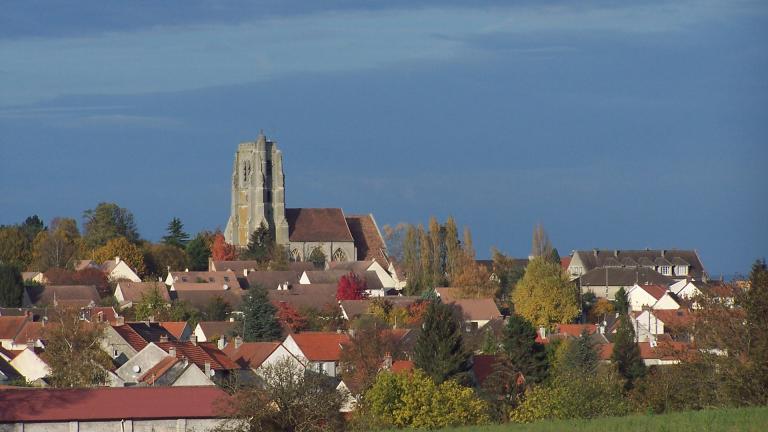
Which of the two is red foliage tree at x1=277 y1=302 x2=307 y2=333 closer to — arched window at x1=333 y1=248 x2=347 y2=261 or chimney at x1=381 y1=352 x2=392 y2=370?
chimney at x1=381 y1=352 x2=392 y2=370

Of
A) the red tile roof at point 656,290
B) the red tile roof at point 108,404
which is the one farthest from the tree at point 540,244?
the red tile roof at point 108,404

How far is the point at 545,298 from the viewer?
284ft

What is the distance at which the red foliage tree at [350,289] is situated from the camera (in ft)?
320

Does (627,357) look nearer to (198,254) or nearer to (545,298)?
(545,298)

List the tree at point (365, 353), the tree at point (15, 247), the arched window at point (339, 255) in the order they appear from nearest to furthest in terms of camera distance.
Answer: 1. the tree at point (365, 353)
2. the tree at point (15, 247)
3. the arched window at point (339, 255)

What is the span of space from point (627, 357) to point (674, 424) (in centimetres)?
3295

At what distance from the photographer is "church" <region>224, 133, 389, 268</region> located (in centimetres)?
13138

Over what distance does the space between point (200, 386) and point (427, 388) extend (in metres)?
7.48

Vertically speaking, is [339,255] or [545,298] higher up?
[339,255]

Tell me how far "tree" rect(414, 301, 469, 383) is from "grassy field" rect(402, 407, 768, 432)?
2132cm

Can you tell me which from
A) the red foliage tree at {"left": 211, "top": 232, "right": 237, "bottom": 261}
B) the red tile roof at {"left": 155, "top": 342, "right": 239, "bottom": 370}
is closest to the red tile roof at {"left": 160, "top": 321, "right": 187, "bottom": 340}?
the red tile roof at {"left": 155, "top": 342, "right": 239, "bottom": 370}

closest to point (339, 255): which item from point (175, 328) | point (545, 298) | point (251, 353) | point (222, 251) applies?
point (222, 251)

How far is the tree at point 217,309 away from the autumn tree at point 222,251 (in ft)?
101

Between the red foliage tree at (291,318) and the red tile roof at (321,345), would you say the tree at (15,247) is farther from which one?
the red tile roof at (321,345)
